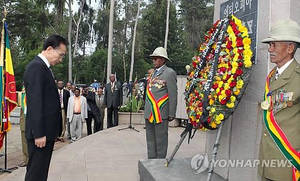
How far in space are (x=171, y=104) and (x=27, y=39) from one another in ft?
70.7

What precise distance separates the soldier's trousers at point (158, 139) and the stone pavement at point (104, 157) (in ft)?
1.44

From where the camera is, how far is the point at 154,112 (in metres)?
4.42

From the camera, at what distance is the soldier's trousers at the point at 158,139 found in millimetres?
4438

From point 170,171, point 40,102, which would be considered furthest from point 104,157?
point 40,102

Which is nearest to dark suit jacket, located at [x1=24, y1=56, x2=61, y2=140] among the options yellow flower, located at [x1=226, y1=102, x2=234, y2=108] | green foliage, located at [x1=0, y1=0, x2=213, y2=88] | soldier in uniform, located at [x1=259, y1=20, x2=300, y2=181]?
yellow flower, located at [x1=226, y1=102, x2=234, y2=108]

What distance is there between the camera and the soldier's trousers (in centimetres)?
444

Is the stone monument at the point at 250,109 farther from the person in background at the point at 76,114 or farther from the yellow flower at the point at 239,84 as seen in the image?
the person in background at the point at 76,114

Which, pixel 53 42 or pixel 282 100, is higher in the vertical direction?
pixel 53 42

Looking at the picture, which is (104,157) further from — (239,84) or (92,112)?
(92,112)

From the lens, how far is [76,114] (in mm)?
8258

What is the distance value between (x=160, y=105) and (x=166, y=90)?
0.80ft

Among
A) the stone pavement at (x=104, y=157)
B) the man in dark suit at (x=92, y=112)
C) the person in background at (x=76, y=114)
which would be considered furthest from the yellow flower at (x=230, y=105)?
the man in dark suit at (x=92, y=112)

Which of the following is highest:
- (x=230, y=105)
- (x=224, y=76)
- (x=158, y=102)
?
(x=224, y=76)

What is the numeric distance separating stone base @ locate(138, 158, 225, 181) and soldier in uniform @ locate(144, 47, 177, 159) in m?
0.43
